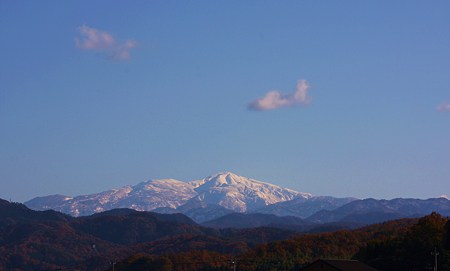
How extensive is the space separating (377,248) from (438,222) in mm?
10736

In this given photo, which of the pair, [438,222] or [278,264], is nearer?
[438,222]

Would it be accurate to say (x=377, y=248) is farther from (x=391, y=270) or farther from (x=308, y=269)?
(x=308, y=269)

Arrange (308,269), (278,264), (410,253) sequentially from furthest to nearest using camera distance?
1. (278,264)
2. (410,253)
3. (308,269)

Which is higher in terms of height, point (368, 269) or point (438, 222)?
point (438, 222)

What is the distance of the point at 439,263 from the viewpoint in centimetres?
12162

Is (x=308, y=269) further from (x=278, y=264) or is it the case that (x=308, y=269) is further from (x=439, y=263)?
(x=278, y=264)

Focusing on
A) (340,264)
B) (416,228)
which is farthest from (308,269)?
(416,228)

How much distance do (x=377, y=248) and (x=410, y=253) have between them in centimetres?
1534

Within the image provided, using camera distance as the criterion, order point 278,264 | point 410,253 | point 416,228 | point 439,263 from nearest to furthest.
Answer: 1. point 439,263
2. point 410,253
3. point 416,228
4. point 278,264

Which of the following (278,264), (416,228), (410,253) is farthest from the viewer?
(278,264)

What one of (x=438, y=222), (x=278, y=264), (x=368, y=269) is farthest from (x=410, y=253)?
(x=278, y=264)

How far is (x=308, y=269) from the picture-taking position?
327 feet

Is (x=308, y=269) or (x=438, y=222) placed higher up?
(x=438, y=222)

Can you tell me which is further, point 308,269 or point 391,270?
point 391,270
